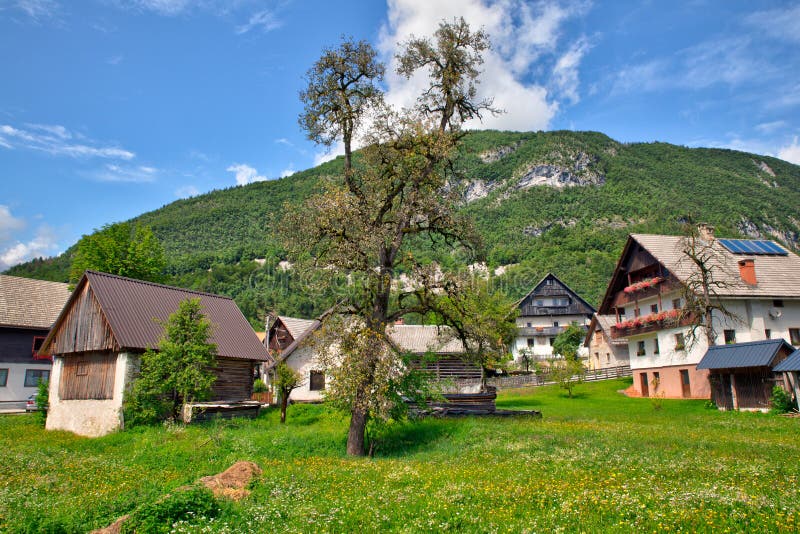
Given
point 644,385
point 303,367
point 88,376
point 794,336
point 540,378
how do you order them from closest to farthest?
point 88,376 → point 794,336 → point 303,367 → point 644,385 → point 540,378

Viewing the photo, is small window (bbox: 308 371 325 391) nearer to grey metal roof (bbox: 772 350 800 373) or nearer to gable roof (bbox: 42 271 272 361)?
gable roof (bbox: 42 271 272 361)

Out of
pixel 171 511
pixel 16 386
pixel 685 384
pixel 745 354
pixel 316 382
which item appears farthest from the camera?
pixel 16 386

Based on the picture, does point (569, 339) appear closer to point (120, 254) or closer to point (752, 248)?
point (752, 248)

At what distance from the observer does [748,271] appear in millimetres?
40500

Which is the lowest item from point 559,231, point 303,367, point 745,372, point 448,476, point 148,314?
point 448,476

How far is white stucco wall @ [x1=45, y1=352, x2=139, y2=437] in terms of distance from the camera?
27.5 meters

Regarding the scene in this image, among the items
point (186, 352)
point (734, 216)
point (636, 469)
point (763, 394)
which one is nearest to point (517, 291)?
point (734, 216)

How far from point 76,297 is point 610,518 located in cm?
3163

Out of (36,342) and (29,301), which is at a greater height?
(29,301)

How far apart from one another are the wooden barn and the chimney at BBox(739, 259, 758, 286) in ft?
120

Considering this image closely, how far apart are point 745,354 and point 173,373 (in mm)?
32107

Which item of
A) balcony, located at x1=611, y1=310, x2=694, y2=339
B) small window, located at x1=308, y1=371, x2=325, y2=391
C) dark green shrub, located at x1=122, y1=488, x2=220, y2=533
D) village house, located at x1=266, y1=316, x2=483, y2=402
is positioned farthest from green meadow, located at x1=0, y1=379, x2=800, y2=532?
small window, located at x1=308, y1=371, x2=325, y2=391

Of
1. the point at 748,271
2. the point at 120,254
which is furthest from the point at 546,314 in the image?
the point at 120,254

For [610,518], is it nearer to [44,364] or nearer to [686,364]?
[686,364]
